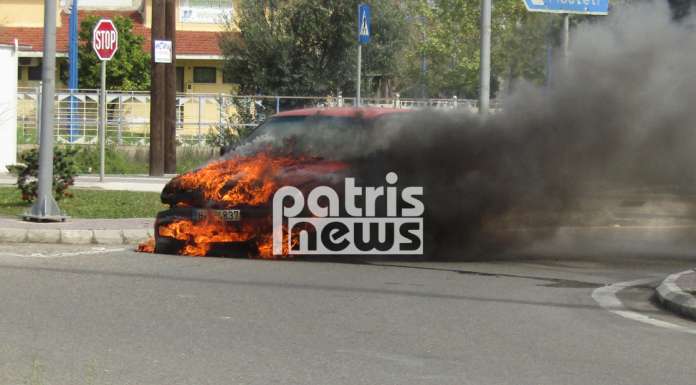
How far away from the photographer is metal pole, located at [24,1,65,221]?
1422 cm

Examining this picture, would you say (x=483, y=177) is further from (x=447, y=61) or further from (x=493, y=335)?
(x=447, y=61)

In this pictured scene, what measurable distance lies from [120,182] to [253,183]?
10174 mm

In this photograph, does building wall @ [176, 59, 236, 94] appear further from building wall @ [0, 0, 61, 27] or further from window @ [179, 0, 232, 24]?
building wall @ [0, 0, 61, 27]

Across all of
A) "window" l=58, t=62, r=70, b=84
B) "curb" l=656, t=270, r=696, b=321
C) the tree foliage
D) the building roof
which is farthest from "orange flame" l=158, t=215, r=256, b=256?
"window" l=58, t=62, r=70, b=84

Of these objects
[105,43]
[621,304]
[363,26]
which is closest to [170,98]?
[105,43]

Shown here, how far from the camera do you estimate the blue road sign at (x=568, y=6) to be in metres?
17.0

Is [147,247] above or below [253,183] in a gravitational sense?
below

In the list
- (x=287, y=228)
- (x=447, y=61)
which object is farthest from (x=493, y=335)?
(x=447, y=61)

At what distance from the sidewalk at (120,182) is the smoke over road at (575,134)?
24.0 ft

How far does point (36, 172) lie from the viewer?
616 inches

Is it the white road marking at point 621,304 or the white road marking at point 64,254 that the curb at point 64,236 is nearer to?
the white road marking at point 64,254

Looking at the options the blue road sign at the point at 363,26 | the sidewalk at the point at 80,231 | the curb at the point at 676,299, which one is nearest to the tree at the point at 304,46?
the blue road sign at the point at 363,26

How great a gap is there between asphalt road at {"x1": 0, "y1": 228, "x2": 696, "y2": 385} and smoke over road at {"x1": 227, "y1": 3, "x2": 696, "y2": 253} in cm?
80

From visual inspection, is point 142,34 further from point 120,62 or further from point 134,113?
point 134,113
